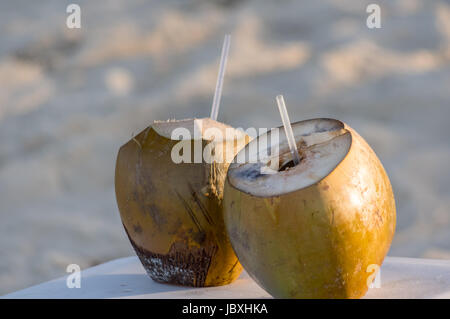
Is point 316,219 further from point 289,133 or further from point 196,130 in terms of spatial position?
point 196,130

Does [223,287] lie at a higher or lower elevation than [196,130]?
lower

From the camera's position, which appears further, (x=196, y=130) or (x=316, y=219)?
(x=196, y=130)

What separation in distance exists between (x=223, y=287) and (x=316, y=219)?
25 centimetres

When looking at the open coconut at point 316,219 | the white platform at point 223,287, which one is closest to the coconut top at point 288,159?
the open coconut at point 316,219

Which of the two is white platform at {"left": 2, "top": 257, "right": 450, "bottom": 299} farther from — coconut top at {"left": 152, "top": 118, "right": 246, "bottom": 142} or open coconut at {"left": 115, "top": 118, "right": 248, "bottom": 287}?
coconut top at {"left": 152, "top": 118, "right": 246, "bottom": 142}

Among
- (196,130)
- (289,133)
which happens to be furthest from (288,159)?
(196,130)

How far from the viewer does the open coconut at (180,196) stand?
2.71 ft

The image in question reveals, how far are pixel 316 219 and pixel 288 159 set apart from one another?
11cm

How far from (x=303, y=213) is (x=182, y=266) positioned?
0.80ft

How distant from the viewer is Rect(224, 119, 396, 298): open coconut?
2.22 feet

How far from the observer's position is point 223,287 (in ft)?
2.87

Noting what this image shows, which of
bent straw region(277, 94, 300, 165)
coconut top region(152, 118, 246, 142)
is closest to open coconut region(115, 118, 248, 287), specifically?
coconut top region(152, 118, 246, 142)
